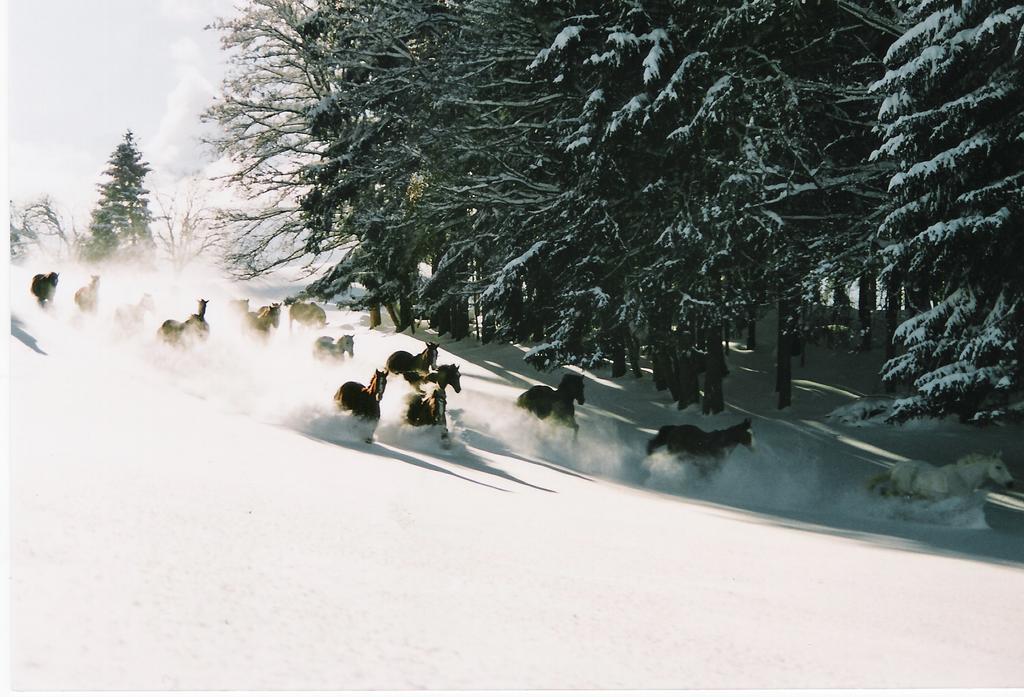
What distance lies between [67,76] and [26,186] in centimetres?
111

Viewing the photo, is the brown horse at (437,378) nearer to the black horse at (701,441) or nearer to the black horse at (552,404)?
the black horse at (552,404)

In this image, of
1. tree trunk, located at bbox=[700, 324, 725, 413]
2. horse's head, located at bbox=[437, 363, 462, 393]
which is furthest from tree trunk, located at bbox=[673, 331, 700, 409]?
horse's head, located at bbox=[437, 363, 462, 393]

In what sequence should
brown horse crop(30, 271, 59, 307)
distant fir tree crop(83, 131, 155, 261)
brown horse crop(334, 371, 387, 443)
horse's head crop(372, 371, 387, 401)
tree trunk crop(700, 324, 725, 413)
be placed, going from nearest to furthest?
distant fir tree crop(83, 131, 155, 261) → brown horse crop(334, 371, 387, 443) → horse's head crop(372, 371, 387, 401) → brown horse crop(30, 271, 59, 307) → tree trunk crop(700, 324, 725, 413)

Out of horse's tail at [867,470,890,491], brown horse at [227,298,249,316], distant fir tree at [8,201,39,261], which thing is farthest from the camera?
brown horse at [227,298,249,316]

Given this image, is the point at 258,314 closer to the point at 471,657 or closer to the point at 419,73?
the point at 419,73

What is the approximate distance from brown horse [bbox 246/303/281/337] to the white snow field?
354 inches

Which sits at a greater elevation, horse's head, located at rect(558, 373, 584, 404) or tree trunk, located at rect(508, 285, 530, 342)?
tree trunk, located at rect(508, 285, 530, 342)

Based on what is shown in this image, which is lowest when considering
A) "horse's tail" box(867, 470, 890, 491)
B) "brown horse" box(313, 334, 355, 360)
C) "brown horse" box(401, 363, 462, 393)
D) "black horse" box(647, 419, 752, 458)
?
"horse's tail" box(867, 470, 890, 491)

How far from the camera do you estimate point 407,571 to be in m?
4.24

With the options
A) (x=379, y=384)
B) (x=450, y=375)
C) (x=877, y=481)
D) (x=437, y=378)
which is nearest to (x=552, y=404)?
(x=450, y=375)

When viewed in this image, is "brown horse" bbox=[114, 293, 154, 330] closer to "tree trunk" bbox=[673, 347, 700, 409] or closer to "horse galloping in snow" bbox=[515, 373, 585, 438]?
"horse galloping in snow" bbox=[515, 373, 585, 438]

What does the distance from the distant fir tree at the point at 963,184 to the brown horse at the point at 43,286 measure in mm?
12147

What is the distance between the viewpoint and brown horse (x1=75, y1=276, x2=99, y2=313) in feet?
47.3

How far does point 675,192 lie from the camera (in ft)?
50.2
